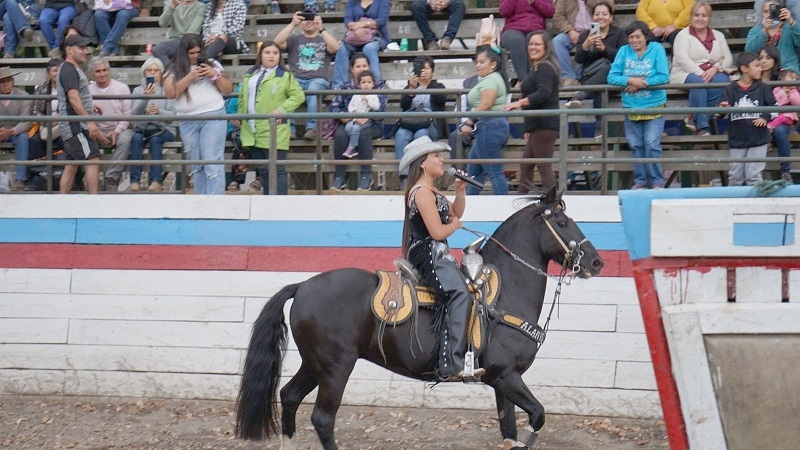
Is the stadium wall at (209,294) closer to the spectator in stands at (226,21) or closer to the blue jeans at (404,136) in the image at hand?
the blue jeans at (404,136)

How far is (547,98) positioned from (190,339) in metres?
3.85

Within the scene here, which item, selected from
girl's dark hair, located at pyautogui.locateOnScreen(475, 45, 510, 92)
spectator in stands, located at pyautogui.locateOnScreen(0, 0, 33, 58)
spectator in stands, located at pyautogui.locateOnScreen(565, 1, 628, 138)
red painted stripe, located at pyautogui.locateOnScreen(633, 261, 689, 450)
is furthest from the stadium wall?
spectator in stands, located at pyautogui.locateOnScreen(0, 0, 33, 58)

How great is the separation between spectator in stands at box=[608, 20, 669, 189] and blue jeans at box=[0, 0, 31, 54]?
830cm

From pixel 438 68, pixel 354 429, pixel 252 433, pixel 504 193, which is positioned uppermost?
pixel 438 68

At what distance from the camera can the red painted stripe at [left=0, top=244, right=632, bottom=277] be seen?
9.11 meters

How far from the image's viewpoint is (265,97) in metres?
10.2

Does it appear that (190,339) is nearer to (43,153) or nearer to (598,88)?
(43,153)

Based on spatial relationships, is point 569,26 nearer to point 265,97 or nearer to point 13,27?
point 265,97

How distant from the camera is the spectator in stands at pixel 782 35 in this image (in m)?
10.4

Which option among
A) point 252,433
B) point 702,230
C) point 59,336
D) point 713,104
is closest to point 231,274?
point 59,336

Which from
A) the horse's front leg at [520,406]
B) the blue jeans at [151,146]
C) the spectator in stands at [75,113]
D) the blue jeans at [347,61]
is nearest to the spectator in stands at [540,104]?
the horse's front leg at [520,406]

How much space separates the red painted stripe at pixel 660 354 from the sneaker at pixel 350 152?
567 centimetres

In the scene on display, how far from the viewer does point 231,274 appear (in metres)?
9.35

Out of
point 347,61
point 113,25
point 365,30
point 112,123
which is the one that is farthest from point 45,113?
point 365,30
